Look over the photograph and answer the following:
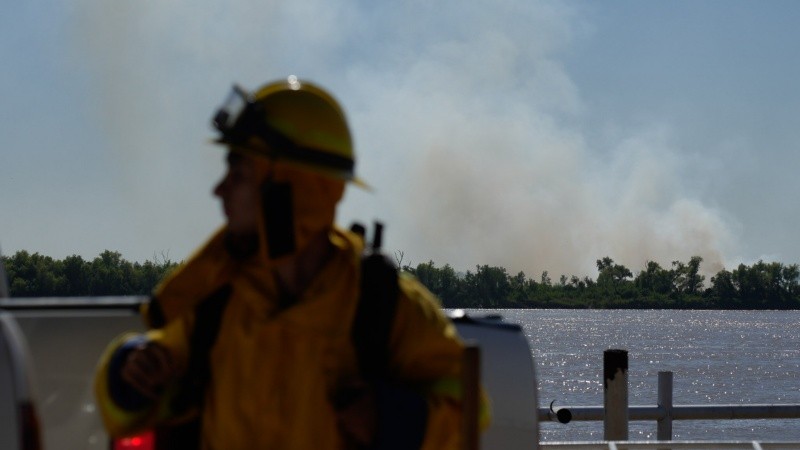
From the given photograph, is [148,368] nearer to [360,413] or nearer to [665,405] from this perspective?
[360,413]

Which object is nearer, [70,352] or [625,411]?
[70,352]

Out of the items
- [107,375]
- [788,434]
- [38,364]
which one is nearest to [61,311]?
[38,364]

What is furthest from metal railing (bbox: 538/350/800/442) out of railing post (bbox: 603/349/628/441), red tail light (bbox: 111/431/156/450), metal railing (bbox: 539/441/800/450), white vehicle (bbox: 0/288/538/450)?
red tail light (bbox: 111/431/156/450)

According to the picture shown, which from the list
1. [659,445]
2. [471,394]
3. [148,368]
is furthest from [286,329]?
[659,445]

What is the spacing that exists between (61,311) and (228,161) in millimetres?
920

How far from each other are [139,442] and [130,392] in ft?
1.61

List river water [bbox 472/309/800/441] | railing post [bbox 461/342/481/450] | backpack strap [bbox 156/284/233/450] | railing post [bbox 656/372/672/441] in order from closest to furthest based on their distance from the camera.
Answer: railing post [bbox 461/342/481/450] → backpack strap [bbox 156/284/233/450] → railing post [bbox 656/372/672/441] → river water [bbox 472/309/800/441]

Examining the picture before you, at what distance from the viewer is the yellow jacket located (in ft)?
9.25

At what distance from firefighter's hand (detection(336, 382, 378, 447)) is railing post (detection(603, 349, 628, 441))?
638 centimetres

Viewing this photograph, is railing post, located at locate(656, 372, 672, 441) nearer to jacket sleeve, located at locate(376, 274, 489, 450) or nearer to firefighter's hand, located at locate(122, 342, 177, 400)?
jacket sleeve, located at locate(376, 274, 489, 450)

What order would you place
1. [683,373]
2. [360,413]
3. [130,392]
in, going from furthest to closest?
1. [683,373]
2. [130,392]
3. [360,413]

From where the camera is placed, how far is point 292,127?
2.87 metres

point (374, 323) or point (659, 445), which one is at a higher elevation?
point (374, 323)

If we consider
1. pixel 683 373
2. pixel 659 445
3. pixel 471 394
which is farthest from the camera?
pixel 683 373
